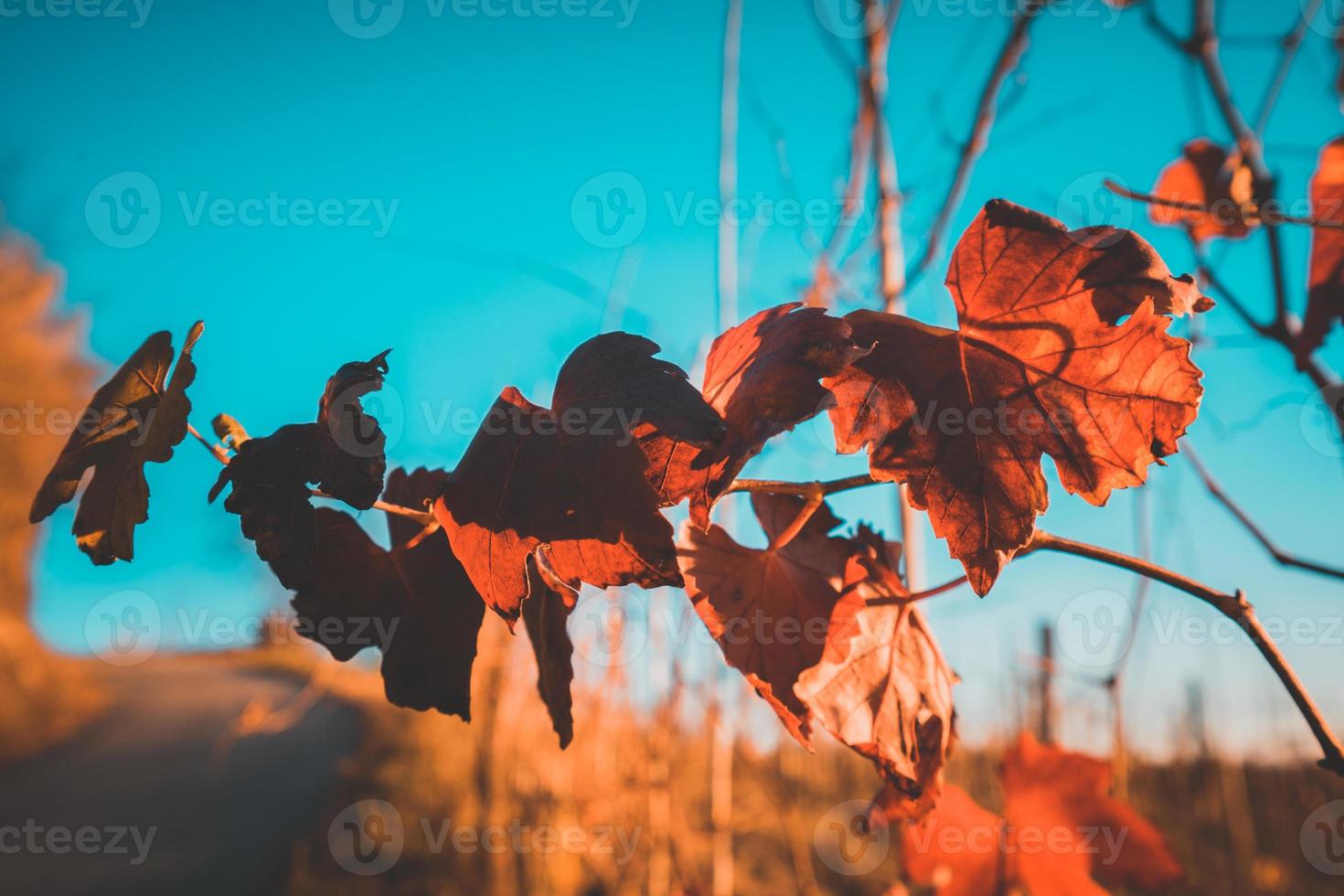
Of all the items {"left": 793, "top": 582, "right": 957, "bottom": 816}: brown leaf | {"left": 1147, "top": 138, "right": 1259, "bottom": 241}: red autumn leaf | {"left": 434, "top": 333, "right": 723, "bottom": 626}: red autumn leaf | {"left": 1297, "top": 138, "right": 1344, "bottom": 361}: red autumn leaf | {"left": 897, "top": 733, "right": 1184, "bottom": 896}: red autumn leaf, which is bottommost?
{"left": 897, "top": 733, "right": 1184, "bottom": 896}: red autumn leaf

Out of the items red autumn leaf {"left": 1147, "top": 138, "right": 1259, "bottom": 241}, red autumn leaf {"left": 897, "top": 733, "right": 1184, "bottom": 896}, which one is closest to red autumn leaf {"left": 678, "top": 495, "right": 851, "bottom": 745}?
red autumn leaf {"left": 897, "top": 733, "right": 1184, "bottom": 896}

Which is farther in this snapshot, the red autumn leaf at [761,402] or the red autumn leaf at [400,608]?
the red autumn leaf at [400,608]

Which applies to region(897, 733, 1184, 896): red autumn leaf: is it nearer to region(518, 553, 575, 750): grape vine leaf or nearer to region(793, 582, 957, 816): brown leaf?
region(793, 582, 957, 816): brown leaf

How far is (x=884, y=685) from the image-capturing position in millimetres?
520

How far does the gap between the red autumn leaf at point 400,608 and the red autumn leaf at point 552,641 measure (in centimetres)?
4

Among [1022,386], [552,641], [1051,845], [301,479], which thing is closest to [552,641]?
[552,641]

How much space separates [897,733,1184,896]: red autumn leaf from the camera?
810mm

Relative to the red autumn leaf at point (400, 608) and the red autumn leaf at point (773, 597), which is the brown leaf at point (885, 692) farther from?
the red autumn leaf at point (400, 608)

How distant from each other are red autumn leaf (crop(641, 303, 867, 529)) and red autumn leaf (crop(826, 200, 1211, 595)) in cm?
5

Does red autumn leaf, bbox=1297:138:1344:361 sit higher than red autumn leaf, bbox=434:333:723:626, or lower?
higher

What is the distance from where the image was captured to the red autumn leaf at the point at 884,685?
498mm

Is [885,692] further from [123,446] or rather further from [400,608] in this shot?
[123,446]

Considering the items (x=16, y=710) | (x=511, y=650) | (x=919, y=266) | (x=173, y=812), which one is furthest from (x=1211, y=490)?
(x=16, y=710)

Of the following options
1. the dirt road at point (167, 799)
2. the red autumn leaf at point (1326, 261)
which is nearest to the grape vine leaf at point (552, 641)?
the red autumn leaf at point (1326, 261)
